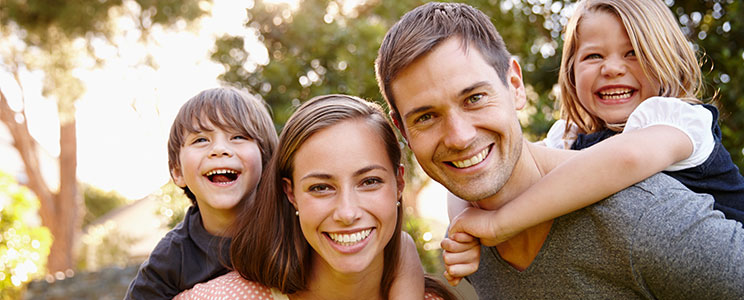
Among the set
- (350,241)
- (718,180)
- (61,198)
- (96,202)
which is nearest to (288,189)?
(350,241)

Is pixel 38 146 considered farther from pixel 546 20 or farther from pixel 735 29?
pixel 735 29

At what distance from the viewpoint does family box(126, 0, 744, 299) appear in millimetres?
2111

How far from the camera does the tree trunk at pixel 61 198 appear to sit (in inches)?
626

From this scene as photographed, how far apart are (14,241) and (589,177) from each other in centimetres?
643

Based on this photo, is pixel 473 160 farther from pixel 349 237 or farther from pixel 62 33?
pixel 62 33

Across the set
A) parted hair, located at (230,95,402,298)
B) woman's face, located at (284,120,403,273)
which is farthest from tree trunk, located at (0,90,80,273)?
woman's face, located at (284,120,403,273)

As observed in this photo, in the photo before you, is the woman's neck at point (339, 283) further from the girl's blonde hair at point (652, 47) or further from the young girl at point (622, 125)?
the girl's blonde hair at point (652, 47)

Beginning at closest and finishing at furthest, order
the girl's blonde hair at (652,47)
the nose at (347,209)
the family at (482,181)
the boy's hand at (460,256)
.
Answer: the family at (482,181), the boy's hand at (460,256), the nose at (347,209), the girl's blonde hair at (652,47)

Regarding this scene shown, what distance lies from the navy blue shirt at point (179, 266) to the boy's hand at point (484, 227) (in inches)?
49.0

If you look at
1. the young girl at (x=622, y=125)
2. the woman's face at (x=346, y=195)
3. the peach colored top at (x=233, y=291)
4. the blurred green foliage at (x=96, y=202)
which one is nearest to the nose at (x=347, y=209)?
the woman's face at (x=346, y=195)

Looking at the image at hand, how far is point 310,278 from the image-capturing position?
2.90 metres

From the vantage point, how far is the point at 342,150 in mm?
2574

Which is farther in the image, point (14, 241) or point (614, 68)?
point (14, 241)

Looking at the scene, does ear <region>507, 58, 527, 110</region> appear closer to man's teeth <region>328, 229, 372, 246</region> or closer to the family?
the family
